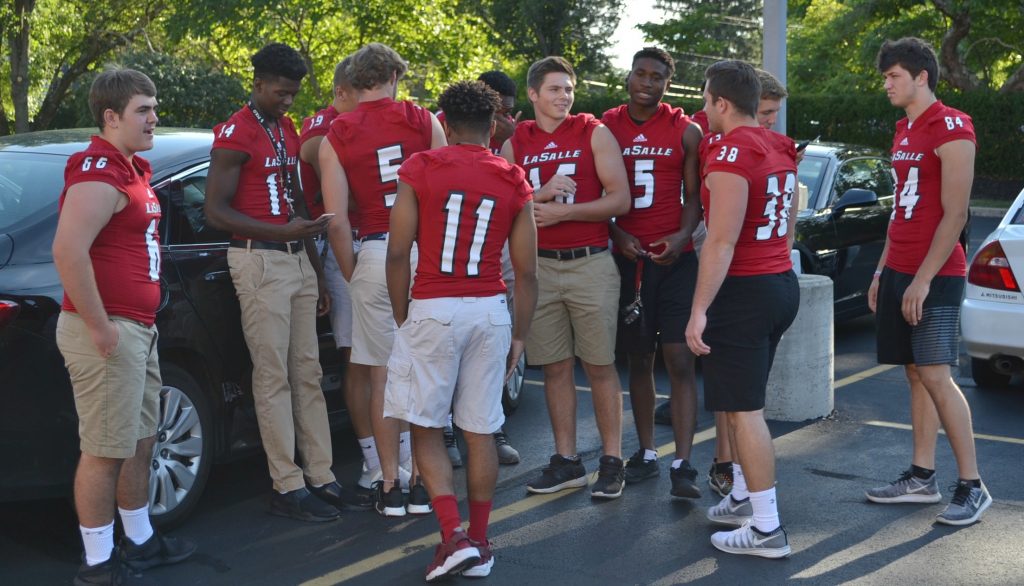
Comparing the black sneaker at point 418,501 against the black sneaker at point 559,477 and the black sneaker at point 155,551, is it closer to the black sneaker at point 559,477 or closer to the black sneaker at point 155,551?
the black sneaker at point 559,477

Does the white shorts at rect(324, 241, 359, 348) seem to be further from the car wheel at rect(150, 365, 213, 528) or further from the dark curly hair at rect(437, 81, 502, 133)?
the dark curly hair at rect(437, 81, 502, 133)

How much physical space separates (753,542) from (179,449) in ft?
8.15

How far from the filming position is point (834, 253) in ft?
30.3

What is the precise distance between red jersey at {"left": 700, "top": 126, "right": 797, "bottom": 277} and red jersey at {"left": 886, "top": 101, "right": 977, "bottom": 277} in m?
0.65

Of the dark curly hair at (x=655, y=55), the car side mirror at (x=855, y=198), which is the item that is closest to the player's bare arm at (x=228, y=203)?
the dark curly hair at (x=655, y=55)

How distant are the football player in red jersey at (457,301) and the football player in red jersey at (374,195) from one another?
740 millimetres

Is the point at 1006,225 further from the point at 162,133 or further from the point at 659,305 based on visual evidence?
the point at 162,133

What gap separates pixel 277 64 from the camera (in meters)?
5.40

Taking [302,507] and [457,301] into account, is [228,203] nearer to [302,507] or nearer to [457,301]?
[457,301]

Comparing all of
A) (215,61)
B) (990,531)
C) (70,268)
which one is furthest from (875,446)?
(215,61)

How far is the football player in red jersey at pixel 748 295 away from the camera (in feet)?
16.1

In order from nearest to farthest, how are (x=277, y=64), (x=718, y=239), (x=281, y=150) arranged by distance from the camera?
1. (x=718, y=239)
2. (x=277, y=64)
3. (x=281, y=150)

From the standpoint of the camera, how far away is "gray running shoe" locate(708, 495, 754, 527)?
5.39m

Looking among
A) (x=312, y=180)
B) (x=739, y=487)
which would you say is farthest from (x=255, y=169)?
(x=739, y=487)
